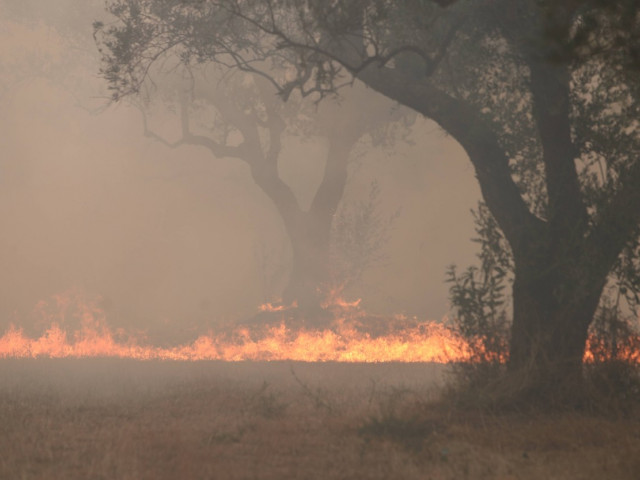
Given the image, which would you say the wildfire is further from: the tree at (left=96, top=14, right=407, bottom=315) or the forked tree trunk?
the tree at (left=96, top=14, right=407, bottom=315)

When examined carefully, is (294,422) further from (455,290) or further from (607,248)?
(607,248)

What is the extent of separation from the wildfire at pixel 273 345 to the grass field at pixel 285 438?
10007mm

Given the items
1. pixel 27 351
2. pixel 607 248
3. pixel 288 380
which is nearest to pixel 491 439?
pixel 607 248

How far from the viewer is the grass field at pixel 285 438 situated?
771 centimetres

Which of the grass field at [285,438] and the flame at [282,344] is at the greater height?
the flame at [282,344]

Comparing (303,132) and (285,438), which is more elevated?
(303,132)

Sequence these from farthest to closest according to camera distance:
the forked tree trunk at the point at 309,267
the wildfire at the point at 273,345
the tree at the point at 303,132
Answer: the tree at the point at 303,132, the forked tree trunk at the point at 309,267, the wildfire at the point at 273,345

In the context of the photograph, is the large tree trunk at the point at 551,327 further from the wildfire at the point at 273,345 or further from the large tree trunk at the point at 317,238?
the large tree trunk at the point at 317,238

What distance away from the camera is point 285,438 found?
9.26 metres

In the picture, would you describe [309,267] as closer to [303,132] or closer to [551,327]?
[303,132]

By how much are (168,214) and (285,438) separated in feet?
120

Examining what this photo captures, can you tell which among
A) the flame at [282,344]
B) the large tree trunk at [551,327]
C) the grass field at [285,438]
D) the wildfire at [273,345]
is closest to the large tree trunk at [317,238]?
the flame at [282,344]

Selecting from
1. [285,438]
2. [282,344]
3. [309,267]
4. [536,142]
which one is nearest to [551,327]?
[536,142]

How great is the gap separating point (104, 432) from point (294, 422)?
233 centimetres
